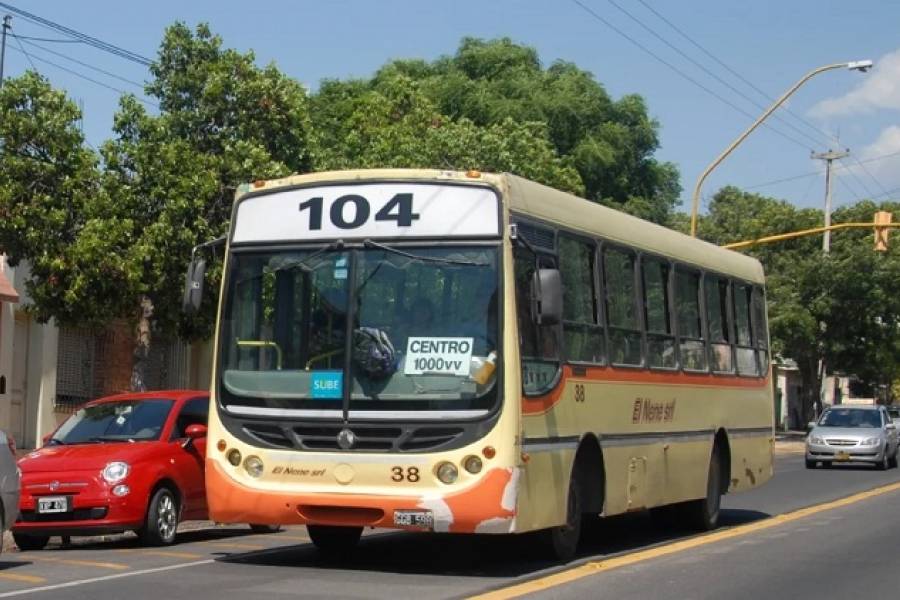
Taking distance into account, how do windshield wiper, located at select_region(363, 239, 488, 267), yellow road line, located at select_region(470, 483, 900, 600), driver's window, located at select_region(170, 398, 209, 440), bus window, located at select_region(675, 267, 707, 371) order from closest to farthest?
yellow road line, located at select_region(470, 483, 900, 600) < windshield wiper, located at select_region(363, 239, 488, 267) < driver's window, located at select_region(170, 398, 209, 440) < bus window, located at select_region(675, 267, 707, 371)

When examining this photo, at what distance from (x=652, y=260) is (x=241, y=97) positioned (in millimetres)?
9036

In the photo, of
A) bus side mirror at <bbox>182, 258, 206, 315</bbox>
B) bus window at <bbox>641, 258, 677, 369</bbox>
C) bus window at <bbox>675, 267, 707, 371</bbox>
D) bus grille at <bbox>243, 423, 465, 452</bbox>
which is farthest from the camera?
bus window at <bbox>675, 267, 707, 371</bbox>

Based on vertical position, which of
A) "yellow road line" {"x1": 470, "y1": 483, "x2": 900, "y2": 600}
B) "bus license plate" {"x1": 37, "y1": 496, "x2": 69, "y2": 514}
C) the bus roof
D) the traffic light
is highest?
the traffic light

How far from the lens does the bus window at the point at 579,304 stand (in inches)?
489

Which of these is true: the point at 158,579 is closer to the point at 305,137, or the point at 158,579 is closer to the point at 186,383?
the point at 305,137

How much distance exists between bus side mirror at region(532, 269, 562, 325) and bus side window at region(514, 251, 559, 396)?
0.66 feet

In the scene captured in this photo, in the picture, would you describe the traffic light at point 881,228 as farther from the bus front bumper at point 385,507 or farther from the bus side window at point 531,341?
the bus front bumper at point 385,507

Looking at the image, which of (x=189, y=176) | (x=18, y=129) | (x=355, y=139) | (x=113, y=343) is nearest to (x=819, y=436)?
(x=355, y=139)

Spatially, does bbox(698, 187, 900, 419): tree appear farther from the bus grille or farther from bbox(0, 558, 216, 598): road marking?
the bus grille

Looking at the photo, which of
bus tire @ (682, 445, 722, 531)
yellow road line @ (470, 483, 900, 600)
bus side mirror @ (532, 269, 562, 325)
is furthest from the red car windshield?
bus tire @ (682, 445, 722, 531)

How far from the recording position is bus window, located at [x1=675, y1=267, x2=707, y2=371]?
15336 millimetres

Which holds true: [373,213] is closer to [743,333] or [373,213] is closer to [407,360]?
[407,360]

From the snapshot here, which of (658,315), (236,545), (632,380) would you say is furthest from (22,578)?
(658,315)

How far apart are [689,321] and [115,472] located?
634 centimetres
